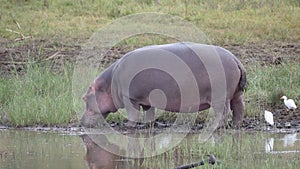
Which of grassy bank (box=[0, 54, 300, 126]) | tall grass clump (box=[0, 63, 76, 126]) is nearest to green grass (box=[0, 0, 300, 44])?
grassy bank (box=[0, 54, 300, 126])

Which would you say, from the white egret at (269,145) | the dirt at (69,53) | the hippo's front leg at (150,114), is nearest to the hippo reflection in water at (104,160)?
the hippo's front leg at (150,114)

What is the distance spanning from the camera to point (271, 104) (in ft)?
32.9

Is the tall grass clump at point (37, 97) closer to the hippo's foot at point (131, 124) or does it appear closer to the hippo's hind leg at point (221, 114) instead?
the hippo's foot at point (131, 124)

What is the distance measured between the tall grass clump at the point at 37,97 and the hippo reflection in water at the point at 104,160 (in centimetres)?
120

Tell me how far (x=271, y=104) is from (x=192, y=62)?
5.72 feet

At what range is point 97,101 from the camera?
Result: 9094mm

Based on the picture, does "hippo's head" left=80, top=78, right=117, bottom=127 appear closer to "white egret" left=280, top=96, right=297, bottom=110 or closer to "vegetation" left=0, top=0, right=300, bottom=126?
"vegetation" left=0, top=0, right=300, bottom=126

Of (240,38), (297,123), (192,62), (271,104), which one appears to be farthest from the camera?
(240,38)

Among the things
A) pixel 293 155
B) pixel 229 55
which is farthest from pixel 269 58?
pixel 293 155

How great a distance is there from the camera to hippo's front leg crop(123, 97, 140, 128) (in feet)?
29.0

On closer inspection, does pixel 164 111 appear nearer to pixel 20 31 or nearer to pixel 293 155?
pixel 293 155

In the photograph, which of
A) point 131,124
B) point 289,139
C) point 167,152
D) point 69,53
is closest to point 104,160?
point 167,152

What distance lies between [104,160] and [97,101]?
1.61 meters

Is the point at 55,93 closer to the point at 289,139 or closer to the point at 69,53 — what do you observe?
the point at 289,139
